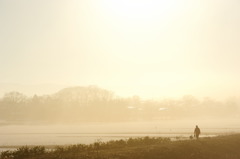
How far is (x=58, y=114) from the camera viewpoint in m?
181

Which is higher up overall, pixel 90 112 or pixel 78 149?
pixel 90 112

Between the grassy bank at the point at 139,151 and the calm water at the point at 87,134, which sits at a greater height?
the calm water at the point at 87,134

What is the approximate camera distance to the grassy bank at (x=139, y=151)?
87.2 ft

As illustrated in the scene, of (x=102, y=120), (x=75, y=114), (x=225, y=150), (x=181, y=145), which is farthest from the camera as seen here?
(x=75, y=114)

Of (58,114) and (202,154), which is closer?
(202,154)

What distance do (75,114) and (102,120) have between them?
22.0 metres

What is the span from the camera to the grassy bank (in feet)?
87.2

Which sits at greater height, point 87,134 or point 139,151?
point 87,134

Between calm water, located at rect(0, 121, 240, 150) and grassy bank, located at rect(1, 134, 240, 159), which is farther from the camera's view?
calm water, located at rect(0, 121, 240, 150)

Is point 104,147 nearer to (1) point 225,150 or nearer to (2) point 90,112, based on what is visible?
(1) point 225,150

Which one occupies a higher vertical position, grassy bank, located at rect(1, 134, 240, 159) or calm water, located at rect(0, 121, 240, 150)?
calm water, located at rect(0, 121, 240, 150)

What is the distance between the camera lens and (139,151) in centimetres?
2861

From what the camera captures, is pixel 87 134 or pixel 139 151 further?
pixel 87 134

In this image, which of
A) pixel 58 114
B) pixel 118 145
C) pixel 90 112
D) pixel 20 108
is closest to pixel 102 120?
pixel 90 112
